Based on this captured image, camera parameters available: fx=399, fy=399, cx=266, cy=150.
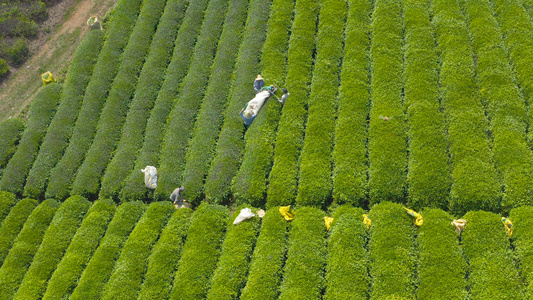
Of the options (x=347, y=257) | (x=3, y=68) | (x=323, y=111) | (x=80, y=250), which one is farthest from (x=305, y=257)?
(x=3, y=68)

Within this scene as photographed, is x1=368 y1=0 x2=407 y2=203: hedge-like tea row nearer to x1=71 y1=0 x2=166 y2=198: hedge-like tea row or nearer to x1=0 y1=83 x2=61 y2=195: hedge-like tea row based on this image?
x1=71 y1=0 x2=166 y2=198: hedge-like tea row

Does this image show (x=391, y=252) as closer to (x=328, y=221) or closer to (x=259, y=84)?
(x=328, y=221)

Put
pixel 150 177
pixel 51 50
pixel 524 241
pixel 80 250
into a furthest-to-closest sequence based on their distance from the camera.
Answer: pixel 51 50 < pixel 150 177 < pixel 80 250 < pixel 524 241

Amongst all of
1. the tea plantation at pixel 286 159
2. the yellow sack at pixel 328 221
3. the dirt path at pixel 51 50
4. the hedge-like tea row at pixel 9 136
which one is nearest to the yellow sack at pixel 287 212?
the tea plantation at pixel 286 159

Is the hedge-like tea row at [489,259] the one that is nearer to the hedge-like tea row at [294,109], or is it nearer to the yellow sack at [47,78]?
the hedge-like tea row at [294,109]

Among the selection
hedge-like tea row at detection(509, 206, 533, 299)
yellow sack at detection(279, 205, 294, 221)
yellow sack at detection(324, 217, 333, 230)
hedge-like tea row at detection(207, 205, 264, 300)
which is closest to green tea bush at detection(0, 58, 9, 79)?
hedge-like tea row at detection(207, 205, 264, 300)
